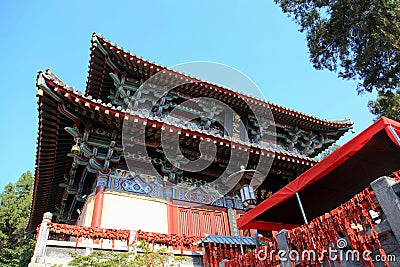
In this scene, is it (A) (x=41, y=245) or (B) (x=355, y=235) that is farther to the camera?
(A) (x=41, y=245)

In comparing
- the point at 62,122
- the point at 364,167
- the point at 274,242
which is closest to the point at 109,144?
the point at 62,122

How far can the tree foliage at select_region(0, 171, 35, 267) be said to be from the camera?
19219mm

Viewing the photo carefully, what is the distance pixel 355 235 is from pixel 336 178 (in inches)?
98.0

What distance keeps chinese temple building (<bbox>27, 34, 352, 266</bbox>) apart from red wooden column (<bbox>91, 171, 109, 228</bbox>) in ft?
0.09

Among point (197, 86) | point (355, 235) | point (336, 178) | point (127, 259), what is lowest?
point (355, 235)

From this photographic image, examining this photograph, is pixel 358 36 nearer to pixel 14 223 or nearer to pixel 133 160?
pixel 133 160

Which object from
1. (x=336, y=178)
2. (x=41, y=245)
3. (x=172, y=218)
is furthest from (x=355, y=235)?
(x=41, y=245)

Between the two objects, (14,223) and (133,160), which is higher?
(14,223)

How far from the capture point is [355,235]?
409 cm

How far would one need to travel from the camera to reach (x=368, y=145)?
5395mm

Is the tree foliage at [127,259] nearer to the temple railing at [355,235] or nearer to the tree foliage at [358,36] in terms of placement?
the temple railing at [355,235]

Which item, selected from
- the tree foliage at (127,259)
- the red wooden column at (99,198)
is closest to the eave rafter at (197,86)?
the red wooden column at (99,198)

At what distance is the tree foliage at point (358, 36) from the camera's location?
876 cm

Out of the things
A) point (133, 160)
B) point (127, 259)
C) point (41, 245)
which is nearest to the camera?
point (41, 245)
